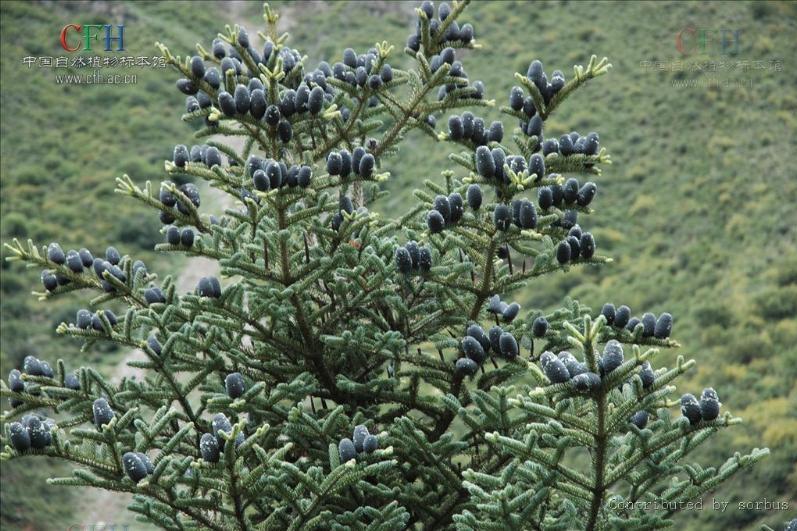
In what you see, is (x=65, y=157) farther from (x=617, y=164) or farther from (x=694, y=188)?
(x=694, y=188)

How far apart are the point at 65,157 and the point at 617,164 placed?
17.8 meters

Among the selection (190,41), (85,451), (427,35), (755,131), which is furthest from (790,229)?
(190,41)

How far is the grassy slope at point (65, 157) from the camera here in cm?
1741

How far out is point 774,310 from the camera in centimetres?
1566

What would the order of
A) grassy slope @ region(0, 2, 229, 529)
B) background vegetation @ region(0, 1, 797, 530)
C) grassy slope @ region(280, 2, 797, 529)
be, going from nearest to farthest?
grassy slope @ region(280, 2, 797, 529) < background vegetation @ region(0, 1, 797, 530) < grassy slope @ region(0, 2, 229, 529)

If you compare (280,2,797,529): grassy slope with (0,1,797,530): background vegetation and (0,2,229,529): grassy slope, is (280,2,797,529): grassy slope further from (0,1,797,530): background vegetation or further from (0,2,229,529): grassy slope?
(0,2,229,529): grassy slope

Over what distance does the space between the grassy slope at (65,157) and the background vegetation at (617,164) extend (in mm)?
62

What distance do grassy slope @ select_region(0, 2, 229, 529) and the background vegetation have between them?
0.06 meters

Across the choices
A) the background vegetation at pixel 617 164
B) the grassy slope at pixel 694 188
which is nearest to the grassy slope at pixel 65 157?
the background vegetation at pixel 617 164

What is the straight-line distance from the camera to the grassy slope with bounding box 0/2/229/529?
17.4m

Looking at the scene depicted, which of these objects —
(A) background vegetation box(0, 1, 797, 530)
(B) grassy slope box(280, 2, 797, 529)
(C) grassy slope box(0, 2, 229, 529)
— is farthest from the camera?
(C) grassy slope box(0, 2, 229, 529)

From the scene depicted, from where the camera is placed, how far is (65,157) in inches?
1034

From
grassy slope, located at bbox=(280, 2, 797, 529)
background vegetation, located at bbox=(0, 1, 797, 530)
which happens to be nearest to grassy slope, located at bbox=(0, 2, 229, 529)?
background vegetation, located at bbox=(0, 1, 797, 530)

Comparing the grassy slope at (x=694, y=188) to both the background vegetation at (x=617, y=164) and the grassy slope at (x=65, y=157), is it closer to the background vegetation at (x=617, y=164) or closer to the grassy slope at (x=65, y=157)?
the background vegetation at (x=617, y=164)
